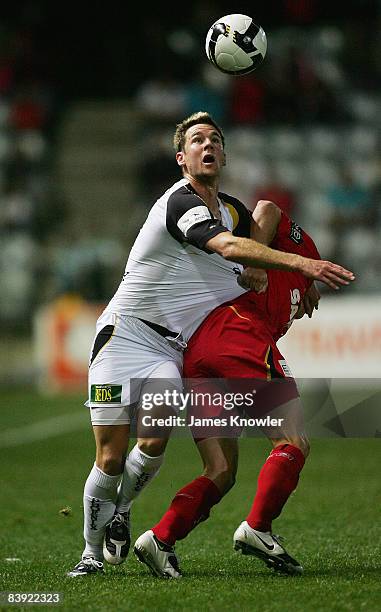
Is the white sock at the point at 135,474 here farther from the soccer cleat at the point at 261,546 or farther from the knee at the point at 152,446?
the soccer cleat at the point at 261,546

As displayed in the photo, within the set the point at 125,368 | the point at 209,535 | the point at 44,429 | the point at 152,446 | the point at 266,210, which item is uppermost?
the point at 266,210

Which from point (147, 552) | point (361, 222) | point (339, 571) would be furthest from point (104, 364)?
point (361, 222)

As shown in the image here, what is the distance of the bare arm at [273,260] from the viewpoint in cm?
505

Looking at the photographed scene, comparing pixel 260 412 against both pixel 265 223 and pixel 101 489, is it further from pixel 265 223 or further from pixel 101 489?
pixel 265 223

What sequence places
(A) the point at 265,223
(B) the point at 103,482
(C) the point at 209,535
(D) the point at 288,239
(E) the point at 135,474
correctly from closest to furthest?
1. (B) the point at 103,482
2. (E) the point at 135,474
3. (A) the point at 265,223
4. (D) the point at 288,239
5. (C) the point at 209,535

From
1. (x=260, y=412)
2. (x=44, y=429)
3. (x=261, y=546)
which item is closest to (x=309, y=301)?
(x=260, y=412)

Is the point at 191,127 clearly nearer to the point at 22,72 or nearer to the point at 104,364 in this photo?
the point at 104,364

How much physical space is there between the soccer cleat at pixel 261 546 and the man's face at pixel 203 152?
5.54 feet

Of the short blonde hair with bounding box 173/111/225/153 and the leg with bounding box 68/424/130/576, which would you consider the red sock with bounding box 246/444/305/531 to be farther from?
the short blonde hair with bounding box 173/111/225/153

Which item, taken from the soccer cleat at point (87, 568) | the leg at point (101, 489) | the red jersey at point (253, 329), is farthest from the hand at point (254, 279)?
the soccer cleat at point (87, 568)

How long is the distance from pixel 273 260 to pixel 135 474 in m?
1.34

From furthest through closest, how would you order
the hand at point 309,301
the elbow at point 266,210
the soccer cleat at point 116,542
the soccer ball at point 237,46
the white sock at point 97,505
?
1. the soccer ball at point 237,46
2. the hand at point 309,301
3. the elbow at point 266,210
4. the soccer cleat at point 116,542
5. the white sock at point 97,505

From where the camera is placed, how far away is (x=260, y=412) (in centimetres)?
565

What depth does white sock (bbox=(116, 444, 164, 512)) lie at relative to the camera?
5723 mm
